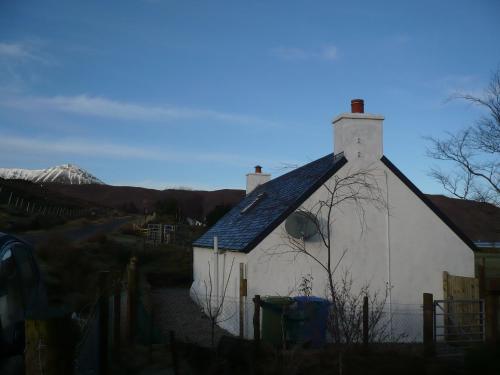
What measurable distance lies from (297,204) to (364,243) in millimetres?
2139

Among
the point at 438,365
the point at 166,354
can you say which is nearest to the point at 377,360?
the point at 438,365

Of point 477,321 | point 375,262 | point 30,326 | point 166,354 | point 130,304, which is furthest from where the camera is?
point 375,262

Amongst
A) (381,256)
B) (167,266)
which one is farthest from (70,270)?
(381,256)

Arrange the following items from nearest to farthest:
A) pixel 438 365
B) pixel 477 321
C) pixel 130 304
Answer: pixel 438 365 < pixel 130 304 < pixel 477 321

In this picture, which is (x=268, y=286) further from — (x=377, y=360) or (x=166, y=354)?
(x=377, y=360)

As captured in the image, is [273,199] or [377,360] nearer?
[377,360]

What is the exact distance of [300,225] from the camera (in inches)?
510

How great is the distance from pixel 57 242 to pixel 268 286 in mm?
11251

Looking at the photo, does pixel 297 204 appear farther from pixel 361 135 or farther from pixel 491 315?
pixel 491 315

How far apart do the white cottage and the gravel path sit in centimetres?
75

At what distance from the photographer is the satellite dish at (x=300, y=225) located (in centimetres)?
1287

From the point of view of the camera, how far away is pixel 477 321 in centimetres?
1291

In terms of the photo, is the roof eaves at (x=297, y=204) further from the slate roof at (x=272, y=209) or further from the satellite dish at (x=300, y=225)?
the satellite dish at (x=300, y=225)

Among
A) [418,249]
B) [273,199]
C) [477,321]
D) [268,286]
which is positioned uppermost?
[273,199]
